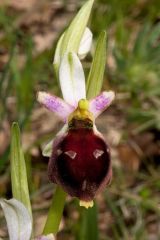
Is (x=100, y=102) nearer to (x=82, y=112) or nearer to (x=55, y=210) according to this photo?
(x=82, y=112)

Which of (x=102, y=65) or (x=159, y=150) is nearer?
(x=102, y=65)

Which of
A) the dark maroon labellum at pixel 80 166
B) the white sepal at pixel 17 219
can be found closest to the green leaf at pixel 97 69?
the dark maroon labellum at pixel 80 166

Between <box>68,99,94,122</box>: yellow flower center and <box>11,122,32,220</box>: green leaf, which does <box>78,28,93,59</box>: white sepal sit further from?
<box>11,122,32,220</box>: green leaf

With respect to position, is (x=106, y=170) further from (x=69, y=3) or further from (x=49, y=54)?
(x=69, y=3)

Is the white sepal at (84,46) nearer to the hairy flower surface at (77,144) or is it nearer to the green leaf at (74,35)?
the green leaf at (74,35)

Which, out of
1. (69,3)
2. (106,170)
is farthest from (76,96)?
(69,3)

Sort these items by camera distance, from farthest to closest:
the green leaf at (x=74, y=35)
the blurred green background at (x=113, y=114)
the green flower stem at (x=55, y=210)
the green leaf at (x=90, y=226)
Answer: the blurred green background at (x=113, y=114), the green leaf at (x=90, y=226), the green leaf at (x=74, y=35), the green flower stem at (x=55, y=210)
